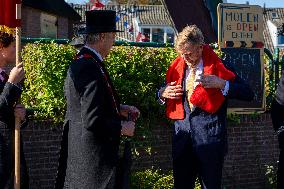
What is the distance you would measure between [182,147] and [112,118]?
119cm

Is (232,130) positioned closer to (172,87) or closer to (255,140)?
(255,140)

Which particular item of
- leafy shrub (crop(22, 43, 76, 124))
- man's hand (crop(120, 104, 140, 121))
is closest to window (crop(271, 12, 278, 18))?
leafy shrub (crop(22, 43, 76, 124))

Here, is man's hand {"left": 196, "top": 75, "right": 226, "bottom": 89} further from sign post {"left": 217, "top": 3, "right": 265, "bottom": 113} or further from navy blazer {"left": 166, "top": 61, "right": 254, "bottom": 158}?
sign post {"left": 217, "top": 3, "right": 265, "bottom": 113}

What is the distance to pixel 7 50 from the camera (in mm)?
5281

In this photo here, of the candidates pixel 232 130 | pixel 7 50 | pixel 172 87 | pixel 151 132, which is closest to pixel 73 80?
pixel 7 50

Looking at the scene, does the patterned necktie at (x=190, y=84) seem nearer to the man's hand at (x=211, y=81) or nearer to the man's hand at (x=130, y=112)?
the man's hand at (x=211, y=81)

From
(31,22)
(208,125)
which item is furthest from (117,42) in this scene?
(31,22)

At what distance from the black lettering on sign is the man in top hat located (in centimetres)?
365

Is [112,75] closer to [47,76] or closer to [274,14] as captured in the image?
[47,76]

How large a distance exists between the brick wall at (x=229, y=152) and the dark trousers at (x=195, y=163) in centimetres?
203

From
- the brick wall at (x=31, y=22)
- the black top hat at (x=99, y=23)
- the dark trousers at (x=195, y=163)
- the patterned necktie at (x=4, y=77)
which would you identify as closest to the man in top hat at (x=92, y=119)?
the black top hat at (x=99, y=23)

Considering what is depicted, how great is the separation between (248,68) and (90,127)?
173 inches

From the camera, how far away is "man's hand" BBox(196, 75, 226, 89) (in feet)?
18.4

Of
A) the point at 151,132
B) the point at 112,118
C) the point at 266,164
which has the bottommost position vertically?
the point at 266,164
